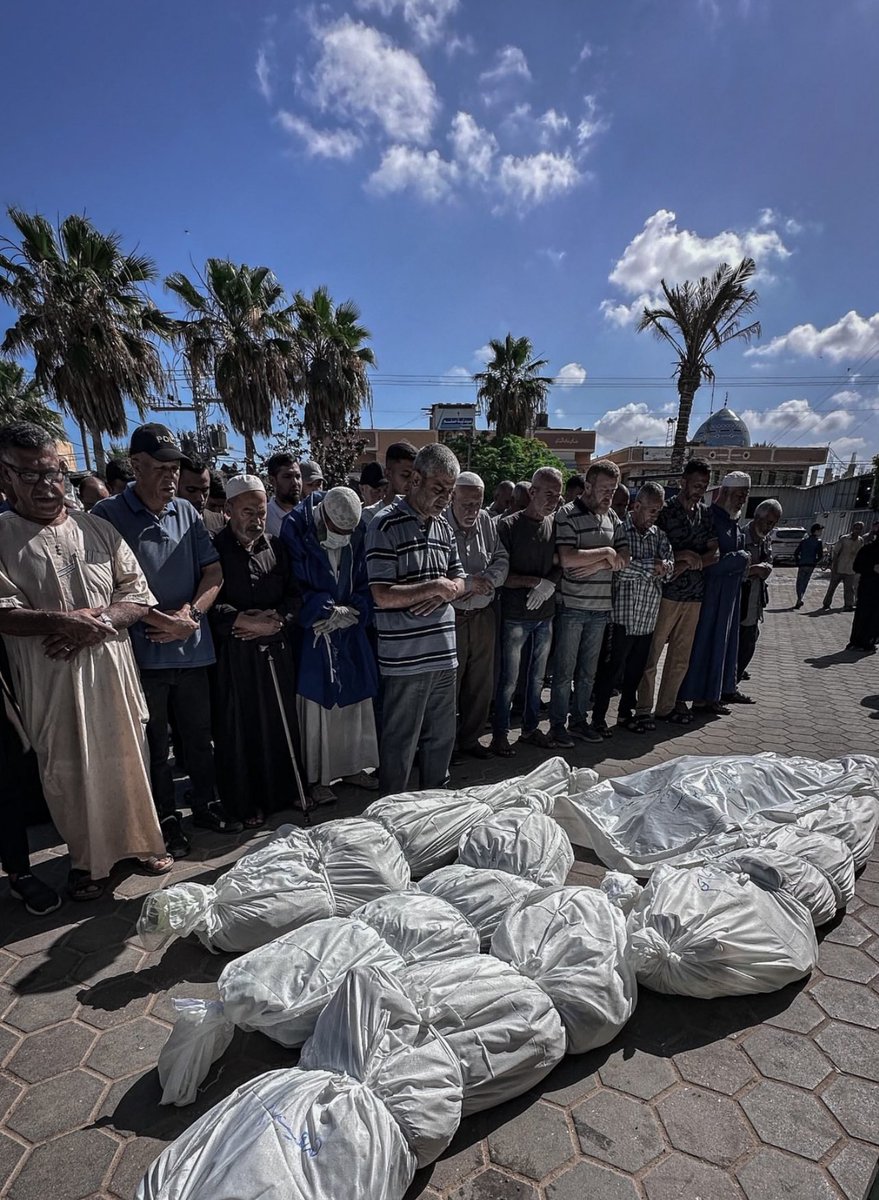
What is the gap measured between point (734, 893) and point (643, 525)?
9.41 ft

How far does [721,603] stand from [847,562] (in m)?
9.00

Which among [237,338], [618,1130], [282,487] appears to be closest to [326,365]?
[237,338]

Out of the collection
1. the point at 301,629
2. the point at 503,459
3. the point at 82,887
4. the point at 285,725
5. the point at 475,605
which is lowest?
the point at 82,887

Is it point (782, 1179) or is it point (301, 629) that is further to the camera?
point (301, 629)

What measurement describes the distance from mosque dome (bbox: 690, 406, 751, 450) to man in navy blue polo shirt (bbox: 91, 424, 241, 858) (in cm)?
2521

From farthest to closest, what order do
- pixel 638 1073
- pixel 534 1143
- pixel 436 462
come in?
pixel 436 462 < pixel 638 1073 < pixel 534 1143

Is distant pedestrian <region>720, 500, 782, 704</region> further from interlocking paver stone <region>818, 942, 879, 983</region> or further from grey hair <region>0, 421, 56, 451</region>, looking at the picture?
grey hair <region>0, 421, 56, 451</region>

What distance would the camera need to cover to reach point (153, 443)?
2.69m

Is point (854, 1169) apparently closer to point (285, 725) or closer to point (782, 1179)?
point (782, 1179)

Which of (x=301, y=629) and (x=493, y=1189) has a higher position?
(x=301, y=629)

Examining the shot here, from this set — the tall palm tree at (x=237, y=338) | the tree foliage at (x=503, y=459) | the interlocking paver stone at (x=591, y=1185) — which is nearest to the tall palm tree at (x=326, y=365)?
the tall palm tree at (x=237, y=338)

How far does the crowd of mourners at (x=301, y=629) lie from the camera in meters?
2.49

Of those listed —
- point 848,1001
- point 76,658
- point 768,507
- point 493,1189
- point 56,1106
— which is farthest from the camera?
point 768,507

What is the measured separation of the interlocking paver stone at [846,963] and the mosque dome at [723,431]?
24901 millimetres
